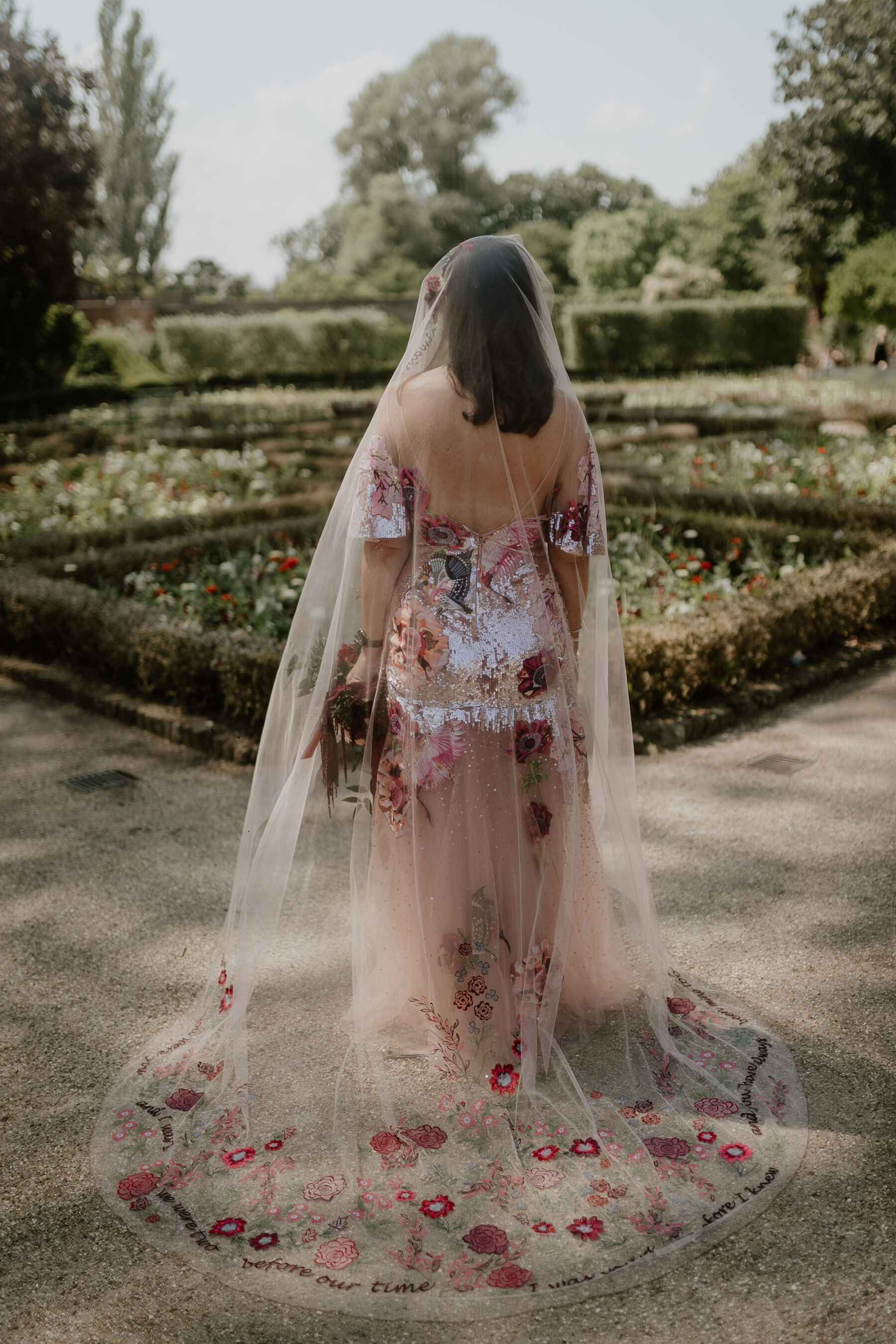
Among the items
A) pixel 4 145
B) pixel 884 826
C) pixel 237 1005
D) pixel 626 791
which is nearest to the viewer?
pixel 237 1005

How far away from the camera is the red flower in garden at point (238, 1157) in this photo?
7.29 feet

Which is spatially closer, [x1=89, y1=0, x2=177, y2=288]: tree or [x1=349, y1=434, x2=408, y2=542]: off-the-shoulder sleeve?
[x1=349, y1=434, x2=408, y2=542]: off-the-shoulder sleeve

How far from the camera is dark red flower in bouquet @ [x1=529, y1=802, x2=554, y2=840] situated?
252 cm

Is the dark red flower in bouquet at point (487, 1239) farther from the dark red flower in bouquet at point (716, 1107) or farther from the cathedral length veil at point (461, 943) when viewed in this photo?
the dark red flower in bouquet at point (716, 1107)

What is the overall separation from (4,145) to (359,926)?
716 inches

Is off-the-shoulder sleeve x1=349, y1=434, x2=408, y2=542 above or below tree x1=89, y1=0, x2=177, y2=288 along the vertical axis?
below

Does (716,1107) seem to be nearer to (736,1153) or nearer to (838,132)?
(736,1153)

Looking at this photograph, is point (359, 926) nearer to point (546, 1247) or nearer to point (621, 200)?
point (546, 1247)

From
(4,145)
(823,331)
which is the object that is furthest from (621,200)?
(4,145)

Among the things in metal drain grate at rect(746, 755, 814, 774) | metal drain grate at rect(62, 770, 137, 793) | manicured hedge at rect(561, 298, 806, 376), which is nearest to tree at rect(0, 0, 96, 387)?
manicured hedge at rect(561, 298, 806, 376)

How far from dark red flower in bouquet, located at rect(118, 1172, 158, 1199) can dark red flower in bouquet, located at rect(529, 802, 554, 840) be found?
114 cm

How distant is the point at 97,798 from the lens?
4.47 meters

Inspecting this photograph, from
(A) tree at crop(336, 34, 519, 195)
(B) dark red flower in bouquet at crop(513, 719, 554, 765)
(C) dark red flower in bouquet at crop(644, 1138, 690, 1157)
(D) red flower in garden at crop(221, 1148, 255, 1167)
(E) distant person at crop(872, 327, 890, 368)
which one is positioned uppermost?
(A) tree at crop(336, 34, 519, 195)

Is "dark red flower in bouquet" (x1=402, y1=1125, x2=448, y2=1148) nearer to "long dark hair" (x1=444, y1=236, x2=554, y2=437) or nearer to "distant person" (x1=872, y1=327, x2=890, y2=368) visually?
"long dark hair" (x1=444, y1=236, x2=554, y2=437)
